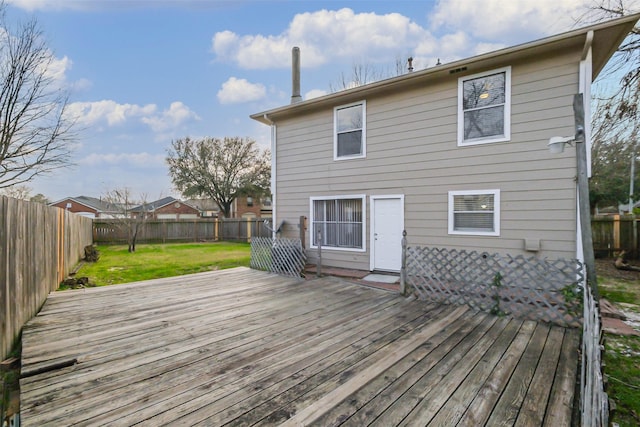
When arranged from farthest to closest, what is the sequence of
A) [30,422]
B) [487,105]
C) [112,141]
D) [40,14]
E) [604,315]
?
1. [112,141]
2. [40,14]
3. [487,105]
4. [604,315]
5. [30,422]

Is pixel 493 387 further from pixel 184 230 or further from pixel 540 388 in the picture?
pixel 184 230

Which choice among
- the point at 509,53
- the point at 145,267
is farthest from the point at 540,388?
the point at 145,267

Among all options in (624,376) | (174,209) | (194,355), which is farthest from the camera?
(174,209)

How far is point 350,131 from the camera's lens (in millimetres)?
7695

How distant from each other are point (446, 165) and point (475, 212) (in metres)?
1.17

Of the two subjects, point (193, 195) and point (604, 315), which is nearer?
point (604, 315)

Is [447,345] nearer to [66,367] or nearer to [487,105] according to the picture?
[66,367]

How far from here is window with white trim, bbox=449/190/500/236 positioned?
5.73m

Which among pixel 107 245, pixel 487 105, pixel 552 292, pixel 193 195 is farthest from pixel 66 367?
pixel 193 195

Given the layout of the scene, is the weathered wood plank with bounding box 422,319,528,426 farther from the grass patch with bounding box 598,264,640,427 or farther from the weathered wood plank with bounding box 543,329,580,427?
the grass patch with bounding box 598,264,640,427

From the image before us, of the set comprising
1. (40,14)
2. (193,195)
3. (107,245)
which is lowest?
(107,245)

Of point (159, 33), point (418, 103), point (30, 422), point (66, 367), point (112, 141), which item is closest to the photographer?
point (30, 422)

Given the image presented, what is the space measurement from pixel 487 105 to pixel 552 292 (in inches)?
150

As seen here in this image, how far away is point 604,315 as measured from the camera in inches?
180
